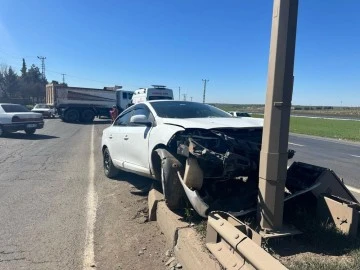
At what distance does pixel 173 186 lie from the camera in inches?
181

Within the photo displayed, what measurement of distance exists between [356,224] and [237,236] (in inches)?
53.7

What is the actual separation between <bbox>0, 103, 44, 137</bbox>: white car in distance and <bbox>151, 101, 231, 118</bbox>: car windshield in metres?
13.6

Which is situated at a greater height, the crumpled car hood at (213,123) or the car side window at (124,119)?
the crumpled car hood at (213,123)

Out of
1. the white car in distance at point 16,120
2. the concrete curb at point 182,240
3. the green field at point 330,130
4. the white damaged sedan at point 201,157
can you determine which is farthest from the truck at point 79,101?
the concrete curb at point 182,240

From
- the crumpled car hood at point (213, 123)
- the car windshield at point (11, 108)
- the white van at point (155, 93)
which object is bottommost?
the car windshield at point (11, 108)

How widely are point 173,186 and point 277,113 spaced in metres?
1.83

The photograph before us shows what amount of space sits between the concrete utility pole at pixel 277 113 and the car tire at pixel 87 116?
31.1m

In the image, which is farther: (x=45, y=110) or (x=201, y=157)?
(x=45, y=110)

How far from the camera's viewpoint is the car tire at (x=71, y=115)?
106 ft

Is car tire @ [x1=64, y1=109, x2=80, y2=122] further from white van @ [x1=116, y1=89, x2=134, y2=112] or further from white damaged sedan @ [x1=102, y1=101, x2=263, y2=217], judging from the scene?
white damaged sedan @ [x1=102, y1=101, x2=263, y2=217]

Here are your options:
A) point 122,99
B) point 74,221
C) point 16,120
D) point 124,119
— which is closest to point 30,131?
point 16,120

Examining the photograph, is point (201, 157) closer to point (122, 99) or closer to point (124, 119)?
point (124, 119)

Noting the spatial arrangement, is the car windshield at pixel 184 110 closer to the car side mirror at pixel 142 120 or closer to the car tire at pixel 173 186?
the car side mirror at pixel 142 120

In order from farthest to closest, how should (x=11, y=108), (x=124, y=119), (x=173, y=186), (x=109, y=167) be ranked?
1. (x=11, y=108)
2. (x=109, y=167)
3. (x=124, y=119)
4. (x=173, y=186)
